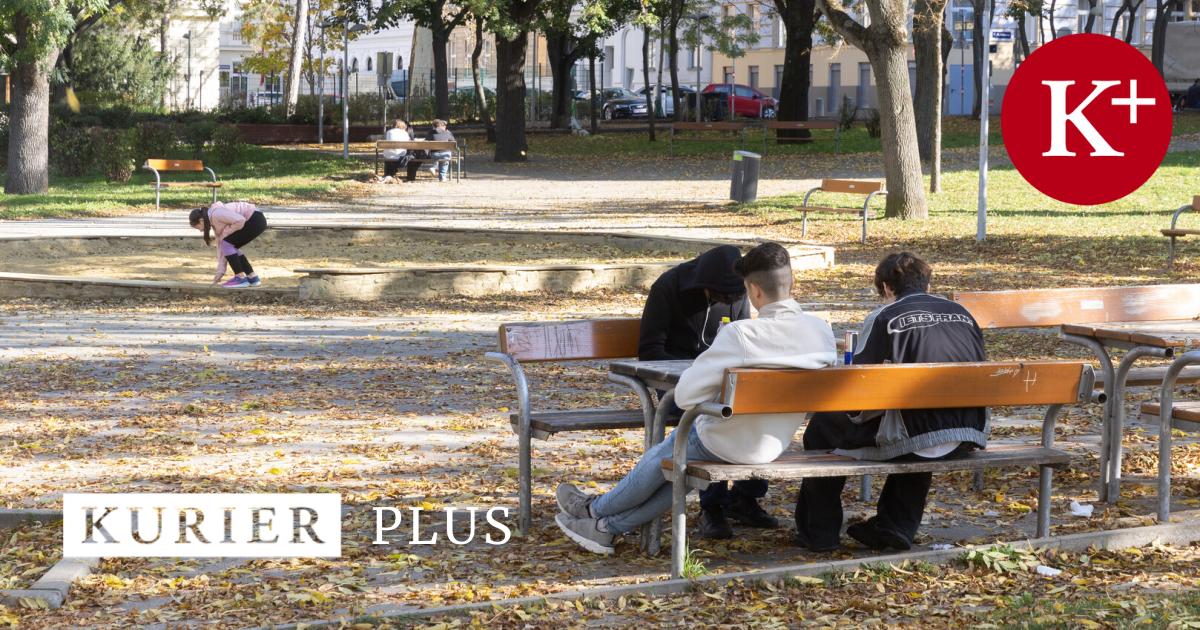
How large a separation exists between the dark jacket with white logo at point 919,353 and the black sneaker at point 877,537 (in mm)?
312

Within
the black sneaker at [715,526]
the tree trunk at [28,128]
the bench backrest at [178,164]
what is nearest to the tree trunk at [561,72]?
the tree trunk at [28,128]

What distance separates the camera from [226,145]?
110ft

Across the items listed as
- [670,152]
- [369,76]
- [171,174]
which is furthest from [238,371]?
[369,76]

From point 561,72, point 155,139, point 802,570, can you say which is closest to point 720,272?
point 802,570

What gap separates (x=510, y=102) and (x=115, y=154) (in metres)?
9.64

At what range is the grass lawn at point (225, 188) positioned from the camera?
22.9 metres

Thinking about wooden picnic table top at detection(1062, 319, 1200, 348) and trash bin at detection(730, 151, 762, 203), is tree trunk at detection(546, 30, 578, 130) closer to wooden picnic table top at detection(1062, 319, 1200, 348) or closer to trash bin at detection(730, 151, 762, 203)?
trash bin at detection(730, 151, 762, 203)

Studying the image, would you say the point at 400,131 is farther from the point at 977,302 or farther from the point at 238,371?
the point at 977,302

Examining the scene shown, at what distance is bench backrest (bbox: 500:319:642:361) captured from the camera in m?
6.03

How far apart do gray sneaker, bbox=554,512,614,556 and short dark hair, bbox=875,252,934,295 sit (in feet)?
4.29

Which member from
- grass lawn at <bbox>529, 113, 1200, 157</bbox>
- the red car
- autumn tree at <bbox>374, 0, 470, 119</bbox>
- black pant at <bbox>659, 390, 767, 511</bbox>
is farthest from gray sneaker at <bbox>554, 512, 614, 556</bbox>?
the red car

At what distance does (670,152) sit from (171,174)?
11479 mm

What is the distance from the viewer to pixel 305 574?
502 centimetres

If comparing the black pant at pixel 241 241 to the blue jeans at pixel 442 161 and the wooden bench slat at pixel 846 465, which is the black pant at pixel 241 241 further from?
the blue jeans at pixel 442 161
